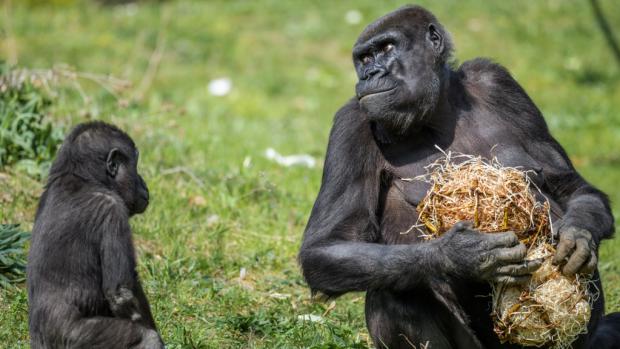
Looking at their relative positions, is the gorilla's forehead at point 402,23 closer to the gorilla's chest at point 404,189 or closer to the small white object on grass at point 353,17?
the gorilla's chest at point 404,189

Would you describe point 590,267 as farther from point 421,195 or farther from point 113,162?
point 113,162

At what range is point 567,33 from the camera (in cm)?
1647

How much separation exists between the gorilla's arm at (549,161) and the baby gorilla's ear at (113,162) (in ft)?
7.77

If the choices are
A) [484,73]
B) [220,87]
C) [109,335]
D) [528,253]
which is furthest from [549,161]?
[220,87]

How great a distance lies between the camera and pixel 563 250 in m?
4.96

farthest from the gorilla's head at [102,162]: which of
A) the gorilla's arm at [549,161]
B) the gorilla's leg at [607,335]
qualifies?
the gorilla's leg at [607,335]

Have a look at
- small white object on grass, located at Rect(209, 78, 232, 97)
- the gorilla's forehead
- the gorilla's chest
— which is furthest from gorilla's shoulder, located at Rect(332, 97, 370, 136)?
small white object on grass, located at Rect(209, 78, 232, 97)

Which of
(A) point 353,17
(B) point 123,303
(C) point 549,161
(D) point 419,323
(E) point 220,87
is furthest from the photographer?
(A) point 353,17

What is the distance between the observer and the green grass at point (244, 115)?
668cm

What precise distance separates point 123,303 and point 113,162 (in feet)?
3.02

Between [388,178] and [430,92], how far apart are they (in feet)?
1.92

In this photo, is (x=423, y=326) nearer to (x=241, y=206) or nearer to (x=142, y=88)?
(x=241, y=206)

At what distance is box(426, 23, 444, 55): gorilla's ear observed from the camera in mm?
5918

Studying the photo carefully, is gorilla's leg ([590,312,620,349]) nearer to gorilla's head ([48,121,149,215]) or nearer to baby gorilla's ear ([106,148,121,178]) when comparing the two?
gorilla's head ([48,121,149,215])
